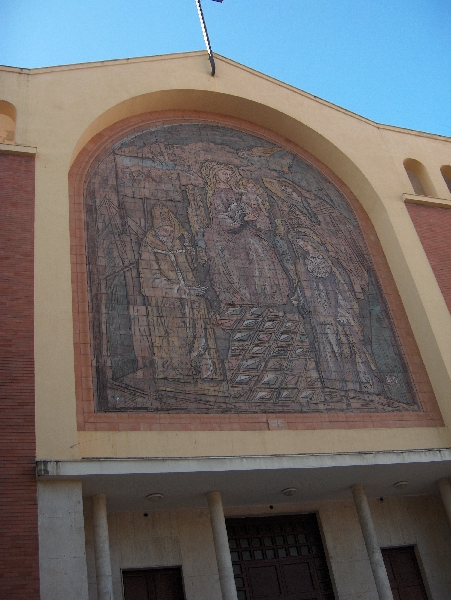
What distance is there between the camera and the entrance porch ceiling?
789cm

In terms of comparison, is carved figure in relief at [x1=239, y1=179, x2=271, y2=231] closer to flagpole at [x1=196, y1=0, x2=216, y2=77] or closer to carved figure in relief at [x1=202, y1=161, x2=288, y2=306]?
carved figure in relief at [x1=202, y1=161, x2=288, y2=306]

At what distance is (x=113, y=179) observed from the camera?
1073cm

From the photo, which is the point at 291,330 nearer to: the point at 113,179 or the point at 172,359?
the point at 172,359

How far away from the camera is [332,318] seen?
34.8 ft

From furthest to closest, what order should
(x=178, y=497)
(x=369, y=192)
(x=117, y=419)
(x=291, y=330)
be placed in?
(x=369, y=192), (x=291, y=330), (x=178, y=497), (x=117, y=419)

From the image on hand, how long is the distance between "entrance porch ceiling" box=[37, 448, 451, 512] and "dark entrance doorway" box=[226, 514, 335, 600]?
357 millimetres

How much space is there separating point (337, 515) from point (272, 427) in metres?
2.18

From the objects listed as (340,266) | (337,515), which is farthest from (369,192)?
(337,515)

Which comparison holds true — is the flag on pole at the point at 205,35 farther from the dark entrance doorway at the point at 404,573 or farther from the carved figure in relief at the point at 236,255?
the dark entrance doorway at the point at 404,573

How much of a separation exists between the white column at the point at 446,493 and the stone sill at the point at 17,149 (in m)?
7.64

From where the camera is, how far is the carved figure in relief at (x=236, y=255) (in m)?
10.3

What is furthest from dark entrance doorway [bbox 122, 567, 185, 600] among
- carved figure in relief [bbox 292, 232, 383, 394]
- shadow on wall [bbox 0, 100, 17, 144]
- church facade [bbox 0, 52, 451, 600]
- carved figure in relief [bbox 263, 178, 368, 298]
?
shadow on wall [bbox 0, 100, 17, 144]

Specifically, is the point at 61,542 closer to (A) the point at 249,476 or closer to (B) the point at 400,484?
(A) the point at 249,476

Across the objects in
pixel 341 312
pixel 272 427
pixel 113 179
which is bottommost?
pixel 272 427
